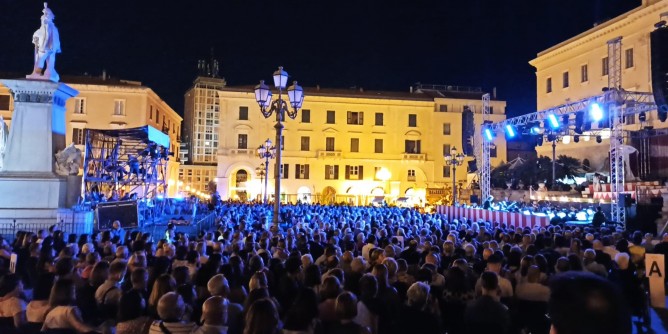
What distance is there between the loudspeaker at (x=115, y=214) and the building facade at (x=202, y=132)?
4404 cm

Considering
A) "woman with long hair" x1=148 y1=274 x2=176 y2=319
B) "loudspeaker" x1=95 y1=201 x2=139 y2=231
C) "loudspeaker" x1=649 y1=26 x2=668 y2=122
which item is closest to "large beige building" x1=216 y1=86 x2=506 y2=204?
"loudspeaker" x1=95 y1=201 x2=139 y2=231

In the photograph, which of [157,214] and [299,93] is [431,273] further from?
[157,214]

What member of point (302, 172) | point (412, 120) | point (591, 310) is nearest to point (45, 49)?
point (591, 310)

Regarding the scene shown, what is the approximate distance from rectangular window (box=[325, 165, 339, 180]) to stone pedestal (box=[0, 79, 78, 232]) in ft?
127

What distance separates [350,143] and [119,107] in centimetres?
Result: 2445

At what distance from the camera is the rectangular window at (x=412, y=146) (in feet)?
182

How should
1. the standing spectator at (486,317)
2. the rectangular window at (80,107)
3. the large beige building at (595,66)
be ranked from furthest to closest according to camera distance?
the rectangular window at (80,107) < the large beige building at (595,66) < the standing spectator at (486,317)

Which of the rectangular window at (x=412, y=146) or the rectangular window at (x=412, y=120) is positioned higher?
the rectangular window at (x=412, y=120)

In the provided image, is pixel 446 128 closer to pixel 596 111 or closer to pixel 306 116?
pixel 306 116

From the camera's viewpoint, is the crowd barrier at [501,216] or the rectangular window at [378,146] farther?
the rectangular window at [378,146]

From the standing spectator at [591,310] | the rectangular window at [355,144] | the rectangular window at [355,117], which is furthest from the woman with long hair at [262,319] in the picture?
the rectangular window at [355,117]

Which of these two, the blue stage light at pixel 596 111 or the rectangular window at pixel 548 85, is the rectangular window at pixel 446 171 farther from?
the blue stage light at pixel 596 111

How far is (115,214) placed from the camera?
49.9 feet

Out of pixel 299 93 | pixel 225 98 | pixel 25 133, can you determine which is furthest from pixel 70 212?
pixel 225 98
